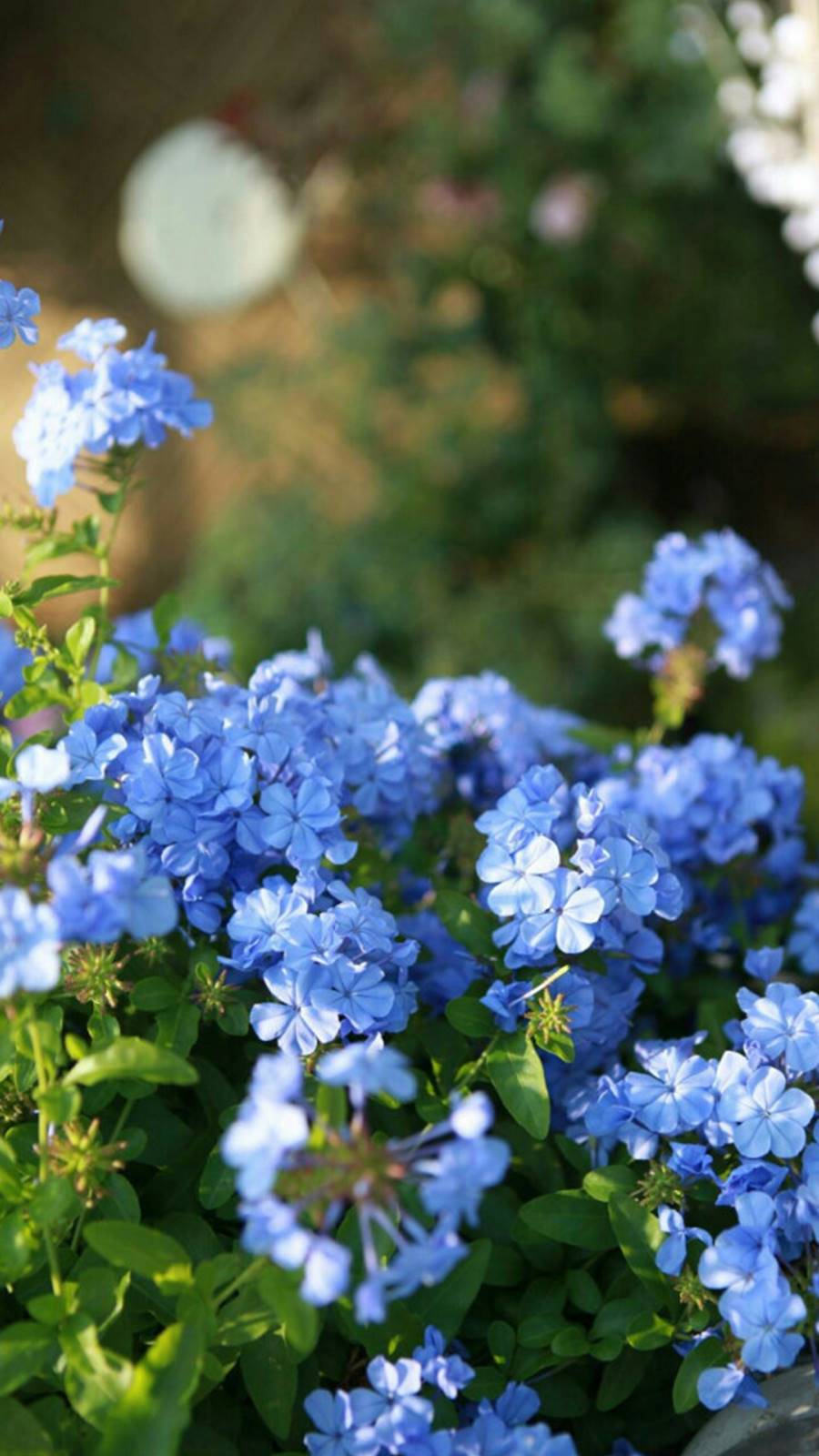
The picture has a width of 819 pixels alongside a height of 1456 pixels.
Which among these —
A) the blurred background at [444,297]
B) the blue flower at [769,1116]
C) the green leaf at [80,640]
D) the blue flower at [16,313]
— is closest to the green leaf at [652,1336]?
the blue flower at [769,1116]

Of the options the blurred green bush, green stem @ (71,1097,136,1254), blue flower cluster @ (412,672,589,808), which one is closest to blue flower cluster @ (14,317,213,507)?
blue flower cluster @ (412,672,589,808)

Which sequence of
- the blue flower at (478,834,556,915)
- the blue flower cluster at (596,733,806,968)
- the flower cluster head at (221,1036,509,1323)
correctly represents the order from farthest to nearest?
the blue flower cluster at (596,733,806,968)
the blue flower at (478,834,556,915)
the flower cluster head at (221,1036,509,1323)

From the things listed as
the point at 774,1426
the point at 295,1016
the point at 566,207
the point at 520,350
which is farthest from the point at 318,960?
the point at 520,350

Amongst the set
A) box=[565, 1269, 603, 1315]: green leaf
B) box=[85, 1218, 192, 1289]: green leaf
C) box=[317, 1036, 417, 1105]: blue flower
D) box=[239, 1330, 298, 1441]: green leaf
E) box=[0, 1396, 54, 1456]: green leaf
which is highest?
box=[317, 1036, 417, 1105]: blue flower

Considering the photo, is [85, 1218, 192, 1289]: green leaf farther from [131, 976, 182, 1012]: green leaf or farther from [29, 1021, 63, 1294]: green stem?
[131, 976, 182, 1012]: green leaf

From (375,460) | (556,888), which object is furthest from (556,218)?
(556,888)

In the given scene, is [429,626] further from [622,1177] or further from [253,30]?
[622,1177]
